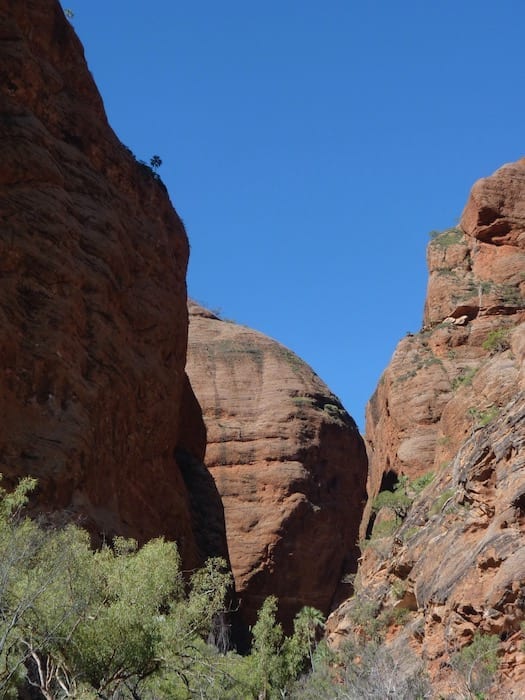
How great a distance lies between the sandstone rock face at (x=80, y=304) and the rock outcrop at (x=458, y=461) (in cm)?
904

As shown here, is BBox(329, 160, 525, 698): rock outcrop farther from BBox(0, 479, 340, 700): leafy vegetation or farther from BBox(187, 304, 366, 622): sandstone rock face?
BBox(0, 479, 340, 700): leafy vegetation

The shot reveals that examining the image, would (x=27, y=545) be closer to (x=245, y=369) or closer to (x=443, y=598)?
(x=443, y=598)

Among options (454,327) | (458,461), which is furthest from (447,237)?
(458,461)

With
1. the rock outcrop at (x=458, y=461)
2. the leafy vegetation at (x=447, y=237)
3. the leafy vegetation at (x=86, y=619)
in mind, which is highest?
the leafy vegetation at (x=447, y=237)

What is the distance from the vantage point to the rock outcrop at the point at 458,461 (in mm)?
23656

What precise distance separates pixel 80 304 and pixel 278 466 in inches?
1035

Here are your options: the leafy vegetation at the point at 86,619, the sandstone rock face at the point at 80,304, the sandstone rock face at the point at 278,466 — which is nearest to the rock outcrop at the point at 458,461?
the sandstone rock face at the point at 278,466

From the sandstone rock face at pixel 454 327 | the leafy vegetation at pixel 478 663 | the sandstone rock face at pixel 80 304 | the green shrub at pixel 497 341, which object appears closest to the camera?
the leafy vegetation at pixel 478 663

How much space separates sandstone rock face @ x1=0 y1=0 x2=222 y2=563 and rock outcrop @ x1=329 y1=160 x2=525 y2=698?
29.7ft

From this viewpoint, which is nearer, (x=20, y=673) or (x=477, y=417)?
(x=20, y=673)

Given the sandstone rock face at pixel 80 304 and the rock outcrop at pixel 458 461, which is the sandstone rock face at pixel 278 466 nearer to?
the rock outcrop at pixel 458 461

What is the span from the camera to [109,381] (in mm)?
31906

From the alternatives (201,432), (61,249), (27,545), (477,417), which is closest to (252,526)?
(201,432)

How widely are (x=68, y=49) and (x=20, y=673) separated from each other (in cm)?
2678
